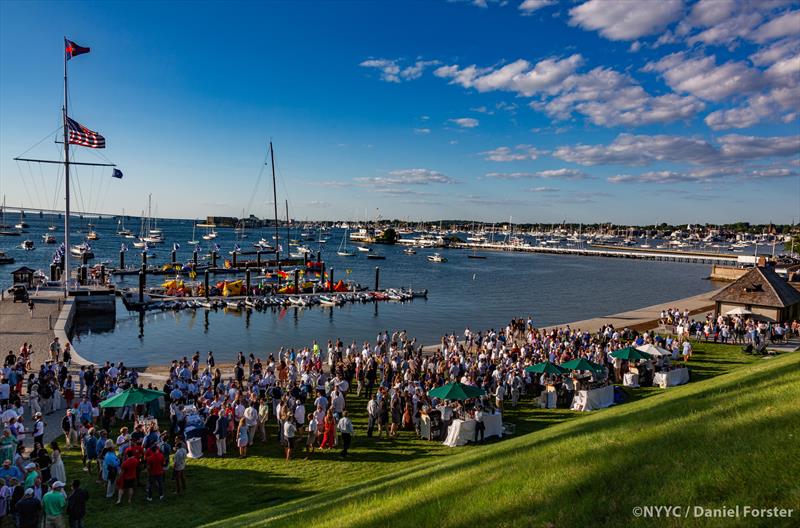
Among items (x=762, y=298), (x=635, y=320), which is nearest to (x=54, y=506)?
(x=762, y=298)

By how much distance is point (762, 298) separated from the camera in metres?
32.7

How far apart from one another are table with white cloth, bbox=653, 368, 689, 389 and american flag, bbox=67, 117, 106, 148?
37170mm

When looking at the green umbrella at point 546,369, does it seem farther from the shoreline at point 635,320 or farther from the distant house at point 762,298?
the distant house at point 762,298

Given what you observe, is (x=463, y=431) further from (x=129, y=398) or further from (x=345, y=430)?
(x=129, y=398)

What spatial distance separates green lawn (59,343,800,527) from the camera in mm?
5855

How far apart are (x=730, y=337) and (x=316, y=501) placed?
2927cm

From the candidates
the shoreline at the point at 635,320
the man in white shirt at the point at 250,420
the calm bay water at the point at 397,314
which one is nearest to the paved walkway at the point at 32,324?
the calm bay water at the point at 397,314

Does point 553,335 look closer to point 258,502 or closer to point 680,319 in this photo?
point 680,319

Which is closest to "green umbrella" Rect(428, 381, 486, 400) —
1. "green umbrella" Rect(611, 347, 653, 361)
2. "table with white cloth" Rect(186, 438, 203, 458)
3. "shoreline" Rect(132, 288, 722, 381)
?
"table with white cloth" Rect(186, 438, 203, 458)

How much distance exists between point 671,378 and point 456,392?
1151cm

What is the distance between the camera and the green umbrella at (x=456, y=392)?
15.1 metres

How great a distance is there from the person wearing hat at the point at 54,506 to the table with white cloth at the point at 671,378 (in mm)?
20453

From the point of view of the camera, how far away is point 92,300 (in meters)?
44.1

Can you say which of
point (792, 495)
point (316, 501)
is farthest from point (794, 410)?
point (316, 501)
